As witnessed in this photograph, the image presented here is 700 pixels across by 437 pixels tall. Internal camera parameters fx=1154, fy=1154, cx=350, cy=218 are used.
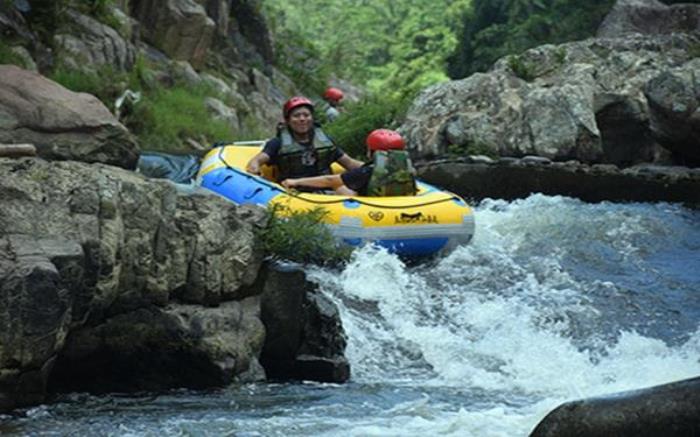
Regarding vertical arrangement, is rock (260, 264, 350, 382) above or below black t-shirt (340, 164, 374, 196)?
below

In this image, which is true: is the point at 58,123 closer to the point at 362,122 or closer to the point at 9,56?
the point at 9,56

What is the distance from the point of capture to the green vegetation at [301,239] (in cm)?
736

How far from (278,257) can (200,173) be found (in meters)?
4.34

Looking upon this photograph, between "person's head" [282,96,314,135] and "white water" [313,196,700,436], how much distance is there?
181 centimetres

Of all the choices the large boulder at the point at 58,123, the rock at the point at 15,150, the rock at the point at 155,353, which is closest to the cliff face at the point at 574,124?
the large boulder at the point at 58,123

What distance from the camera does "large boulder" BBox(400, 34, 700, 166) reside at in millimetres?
14789

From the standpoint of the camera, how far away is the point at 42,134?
10.6 m

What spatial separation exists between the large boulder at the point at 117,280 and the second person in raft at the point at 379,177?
3.33 meters

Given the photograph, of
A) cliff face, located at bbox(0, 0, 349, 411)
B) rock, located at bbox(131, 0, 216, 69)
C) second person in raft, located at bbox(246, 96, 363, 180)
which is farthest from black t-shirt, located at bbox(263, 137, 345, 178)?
rock, located at bbox(131, 0, 216, 69)

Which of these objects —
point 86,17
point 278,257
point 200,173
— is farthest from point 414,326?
point 86,17

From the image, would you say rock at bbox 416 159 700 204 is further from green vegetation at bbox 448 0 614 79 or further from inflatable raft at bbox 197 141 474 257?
green vegetation at bbox 448 0 614 79

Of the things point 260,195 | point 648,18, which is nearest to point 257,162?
point 260,195

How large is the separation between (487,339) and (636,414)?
3990 mm

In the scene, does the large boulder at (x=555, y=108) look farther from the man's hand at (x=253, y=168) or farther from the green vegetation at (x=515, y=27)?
the green vegetation at (x=515, y=27)
